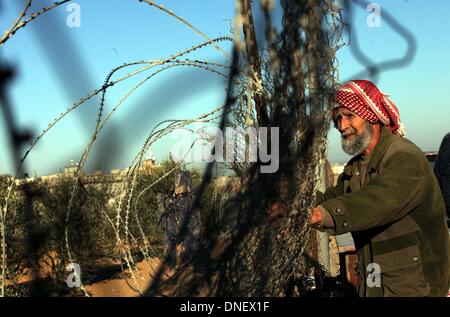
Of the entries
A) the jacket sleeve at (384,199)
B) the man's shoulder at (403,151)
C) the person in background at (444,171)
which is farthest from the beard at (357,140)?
the person in background at (444,171)

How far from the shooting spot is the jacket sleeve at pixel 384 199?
2.25 meters

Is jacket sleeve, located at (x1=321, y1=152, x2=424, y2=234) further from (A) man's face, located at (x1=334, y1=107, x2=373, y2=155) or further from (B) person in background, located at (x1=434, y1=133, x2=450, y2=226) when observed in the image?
(B) person in background, located at (x1=434, y1=133, x2=450, y2=226)

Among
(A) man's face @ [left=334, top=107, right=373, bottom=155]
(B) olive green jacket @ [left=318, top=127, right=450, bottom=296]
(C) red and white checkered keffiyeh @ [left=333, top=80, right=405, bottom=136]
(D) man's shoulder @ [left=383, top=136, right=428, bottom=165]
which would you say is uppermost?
(C) red and white checkered keffiyeh @ [left=333, top=80, right=405, bottom=136]

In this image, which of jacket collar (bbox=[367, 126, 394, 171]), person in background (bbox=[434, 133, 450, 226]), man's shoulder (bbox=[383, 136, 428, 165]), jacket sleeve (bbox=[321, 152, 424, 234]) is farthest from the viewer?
person in background (bbox=[434, 133, 450, 226])

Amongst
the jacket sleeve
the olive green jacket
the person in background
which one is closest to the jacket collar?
the olive green jacket

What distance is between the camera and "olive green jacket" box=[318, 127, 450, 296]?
2359mm

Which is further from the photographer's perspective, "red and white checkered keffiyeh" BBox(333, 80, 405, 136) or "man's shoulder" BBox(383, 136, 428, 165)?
"red and white checkered keffiyeh" BBox(333, 80, 405, 136)

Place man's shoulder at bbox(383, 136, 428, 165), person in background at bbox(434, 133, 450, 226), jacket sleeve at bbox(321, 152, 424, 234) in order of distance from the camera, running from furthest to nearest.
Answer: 1. person in background at bbox(434, 133, 450, 226)
2. man's shoulder at bbox(383, 136, 428, 165)
3. jacket sleeve at bbox(321, 152, 424, 234)

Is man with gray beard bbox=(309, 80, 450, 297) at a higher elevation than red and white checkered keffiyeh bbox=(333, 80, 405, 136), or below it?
below

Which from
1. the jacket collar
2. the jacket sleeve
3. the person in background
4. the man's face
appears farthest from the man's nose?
the person in background

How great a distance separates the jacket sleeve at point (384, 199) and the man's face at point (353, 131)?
0.90 ft

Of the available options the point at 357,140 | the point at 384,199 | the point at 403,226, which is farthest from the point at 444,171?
the point at 384,199

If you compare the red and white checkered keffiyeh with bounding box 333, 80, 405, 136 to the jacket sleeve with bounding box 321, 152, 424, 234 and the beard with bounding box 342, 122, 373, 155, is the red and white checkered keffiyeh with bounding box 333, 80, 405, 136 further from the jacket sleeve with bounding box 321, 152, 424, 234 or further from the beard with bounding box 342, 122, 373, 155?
the jacket sleeve with bounding box 321, 152, 424, 234

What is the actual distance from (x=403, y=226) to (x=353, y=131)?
565 mm
